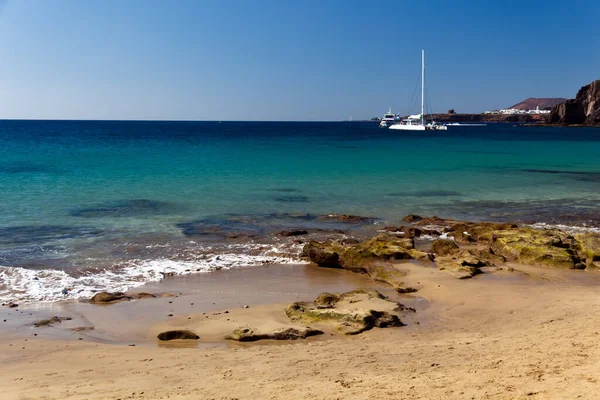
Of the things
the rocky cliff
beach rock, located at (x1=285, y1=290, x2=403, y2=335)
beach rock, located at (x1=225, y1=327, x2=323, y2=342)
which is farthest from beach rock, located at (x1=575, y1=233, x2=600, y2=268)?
the rocky cliff

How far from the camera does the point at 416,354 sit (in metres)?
8.34

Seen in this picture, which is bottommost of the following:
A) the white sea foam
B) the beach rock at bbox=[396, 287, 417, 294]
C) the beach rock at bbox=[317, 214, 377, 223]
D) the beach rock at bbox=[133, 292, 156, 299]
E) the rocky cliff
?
the beach rock at bbox=[396, 287, 417, 294]

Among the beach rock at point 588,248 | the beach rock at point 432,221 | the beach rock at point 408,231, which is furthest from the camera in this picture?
the beach rock at point 432,221

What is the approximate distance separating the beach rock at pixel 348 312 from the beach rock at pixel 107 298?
3.90 m

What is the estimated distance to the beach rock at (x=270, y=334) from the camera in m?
9.46

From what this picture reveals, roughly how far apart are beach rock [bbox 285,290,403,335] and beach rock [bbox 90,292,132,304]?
3901 millimetres

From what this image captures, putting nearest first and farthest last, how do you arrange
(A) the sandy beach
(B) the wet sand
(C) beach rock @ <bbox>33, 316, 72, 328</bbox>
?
1. (A) the sandy beach
2. (B) the wet sand
3. (C) beach rock @ <bbox>33, 316, 72, 328</bbox>

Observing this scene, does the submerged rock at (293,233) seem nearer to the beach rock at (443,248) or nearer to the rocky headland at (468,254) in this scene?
the rocky headland at (468,254)

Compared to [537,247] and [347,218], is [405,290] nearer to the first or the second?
[537,247]

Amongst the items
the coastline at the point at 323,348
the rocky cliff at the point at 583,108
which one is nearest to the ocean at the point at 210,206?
the coastline at the point at 323,348

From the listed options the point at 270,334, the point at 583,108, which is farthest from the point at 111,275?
the point at 583,108

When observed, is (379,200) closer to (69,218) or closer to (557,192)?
(557,192)

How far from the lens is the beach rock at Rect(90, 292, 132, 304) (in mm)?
11914

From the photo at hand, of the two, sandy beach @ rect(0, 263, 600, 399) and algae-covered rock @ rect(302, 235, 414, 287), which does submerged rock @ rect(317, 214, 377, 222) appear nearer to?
algae-covered rock @ rect(302, 235, 414, 287)
